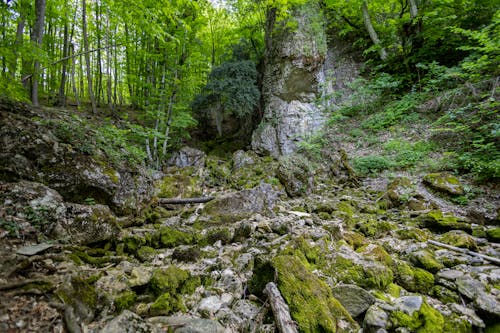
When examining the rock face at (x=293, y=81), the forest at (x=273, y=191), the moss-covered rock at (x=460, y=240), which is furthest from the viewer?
the rock face at (x=293, y=81)

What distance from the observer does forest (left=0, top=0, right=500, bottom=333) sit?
81.0 inches

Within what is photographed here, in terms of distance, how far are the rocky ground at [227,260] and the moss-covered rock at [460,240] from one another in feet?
0.10

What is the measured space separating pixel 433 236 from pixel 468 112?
570cm

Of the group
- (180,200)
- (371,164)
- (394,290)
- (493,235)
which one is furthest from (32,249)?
(371,164)

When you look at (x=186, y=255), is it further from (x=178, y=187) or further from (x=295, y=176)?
(x=295, y=176)

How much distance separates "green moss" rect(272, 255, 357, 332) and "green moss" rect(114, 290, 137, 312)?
1560mm

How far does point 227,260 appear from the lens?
323 centimetres

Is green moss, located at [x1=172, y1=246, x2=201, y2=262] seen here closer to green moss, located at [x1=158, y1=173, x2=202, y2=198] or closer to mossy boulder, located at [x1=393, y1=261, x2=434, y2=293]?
mossy boulder, located at [x1=393, y1=261, x2=434, y2=293]

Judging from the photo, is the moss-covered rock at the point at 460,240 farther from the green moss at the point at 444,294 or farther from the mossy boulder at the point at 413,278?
the green moss at the point at 444,294

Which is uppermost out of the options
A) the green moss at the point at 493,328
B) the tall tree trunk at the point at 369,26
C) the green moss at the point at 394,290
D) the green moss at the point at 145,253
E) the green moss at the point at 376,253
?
the tall tree trunk at the point at 369,26

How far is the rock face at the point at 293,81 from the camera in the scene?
11.6 m

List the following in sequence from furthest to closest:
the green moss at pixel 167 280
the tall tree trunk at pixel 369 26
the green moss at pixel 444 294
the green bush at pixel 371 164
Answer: the tall tree trunk at pixel 369 26
the green bush at pixel 371 164
the green moss at pixel 167 280
the green moss at pixel 444 294

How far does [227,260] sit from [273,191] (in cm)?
376

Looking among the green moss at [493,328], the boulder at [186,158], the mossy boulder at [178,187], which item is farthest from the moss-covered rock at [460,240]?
the boulder at [186,158]
